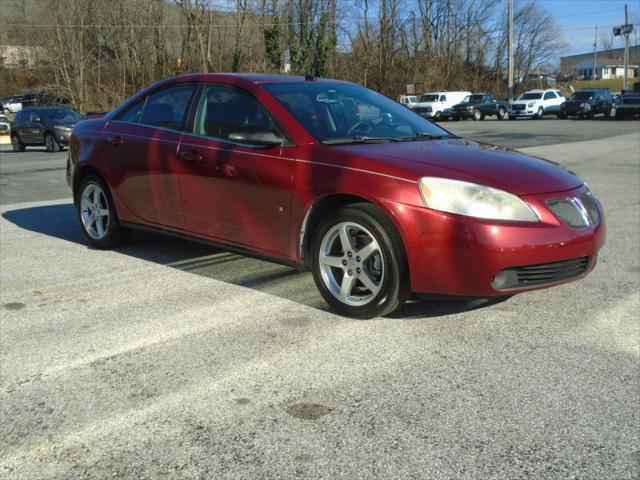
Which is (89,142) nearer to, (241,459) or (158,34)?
(241,459)

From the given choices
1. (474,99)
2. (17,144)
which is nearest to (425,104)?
(474,99)

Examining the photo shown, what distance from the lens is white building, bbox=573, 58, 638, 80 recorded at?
517 feet

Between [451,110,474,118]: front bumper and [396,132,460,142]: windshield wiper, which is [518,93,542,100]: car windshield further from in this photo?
[396,132,460,142]: windshield wiper

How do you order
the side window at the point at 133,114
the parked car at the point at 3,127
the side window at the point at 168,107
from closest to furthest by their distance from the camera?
the side window at the point at 168,107
the side window at the point at 133,114
the parked car at the point at 3,127

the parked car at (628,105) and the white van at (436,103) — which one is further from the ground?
the white van at (436,103)

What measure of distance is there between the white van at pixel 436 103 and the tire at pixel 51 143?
93.3 ft

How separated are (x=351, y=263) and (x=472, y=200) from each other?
85cm

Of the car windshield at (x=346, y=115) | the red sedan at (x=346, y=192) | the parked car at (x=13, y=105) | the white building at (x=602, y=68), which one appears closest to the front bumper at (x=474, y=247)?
the red sedan at (x=346, y=192)

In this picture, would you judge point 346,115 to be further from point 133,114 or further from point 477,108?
point 477,108

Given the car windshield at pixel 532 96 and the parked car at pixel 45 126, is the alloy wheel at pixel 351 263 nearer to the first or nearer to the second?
the parked car at pixel 45 126

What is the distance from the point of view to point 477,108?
148ft

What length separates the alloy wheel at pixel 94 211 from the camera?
6.24 meters

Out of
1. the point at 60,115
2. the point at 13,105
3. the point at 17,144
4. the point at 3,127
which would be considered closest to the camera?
the point at 60,115

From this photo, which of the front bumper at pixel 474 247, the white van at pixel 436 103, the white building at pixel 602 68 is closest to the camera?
the front bumper at pixel 474 247
